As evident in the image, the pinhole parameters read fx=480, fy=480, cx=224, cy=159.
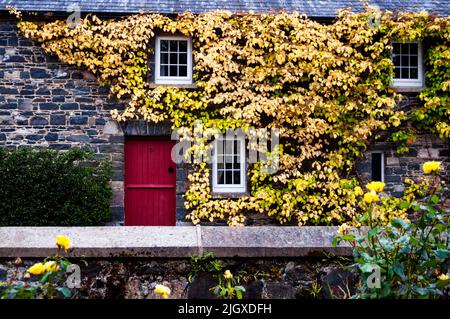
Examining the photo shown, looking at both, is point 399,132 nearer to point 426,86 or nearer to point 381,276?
point 426,86

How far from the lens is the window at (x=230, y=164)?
10.2m

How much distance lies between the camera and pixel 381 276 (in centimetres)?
261

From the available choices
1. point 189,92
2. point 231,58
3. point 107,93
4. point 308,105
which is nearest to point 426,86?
point 308,105

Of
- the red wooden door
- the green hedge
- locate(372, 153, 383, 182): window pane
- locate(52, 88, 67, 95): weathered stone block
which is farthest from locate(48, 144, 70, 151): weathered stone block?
locate(372, 153, 383, 182): window pane

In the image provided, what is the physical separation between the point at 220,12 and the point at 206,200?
3.91 meters

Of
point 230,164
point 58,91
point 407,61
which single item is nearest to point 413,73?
point 407,61

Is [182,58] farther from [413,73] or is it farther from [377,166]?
[413,73]

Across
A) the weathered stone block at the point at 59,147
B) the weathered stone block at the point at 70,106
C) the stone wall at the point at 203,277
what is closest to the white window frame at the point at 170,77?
the weathered stone block at the point at 70,106

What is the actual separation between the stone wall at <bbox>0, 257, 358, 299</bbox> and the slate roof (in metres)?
7.64

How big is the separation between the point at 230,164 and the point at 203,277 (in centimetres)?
700

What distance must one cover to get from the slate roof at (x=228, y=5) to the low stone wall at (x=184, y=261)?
294 inches

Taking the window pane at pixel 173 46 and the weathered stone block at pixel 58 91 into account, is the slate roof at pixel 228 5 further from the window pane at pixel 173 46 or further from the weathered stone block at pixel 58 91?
the weathered stone block at pixel 58 91

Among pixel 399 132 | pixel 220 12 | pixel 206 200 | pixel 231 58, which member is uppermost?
pixel 220 12

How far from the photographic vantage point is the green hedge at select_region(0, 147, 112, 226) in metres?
9.00
